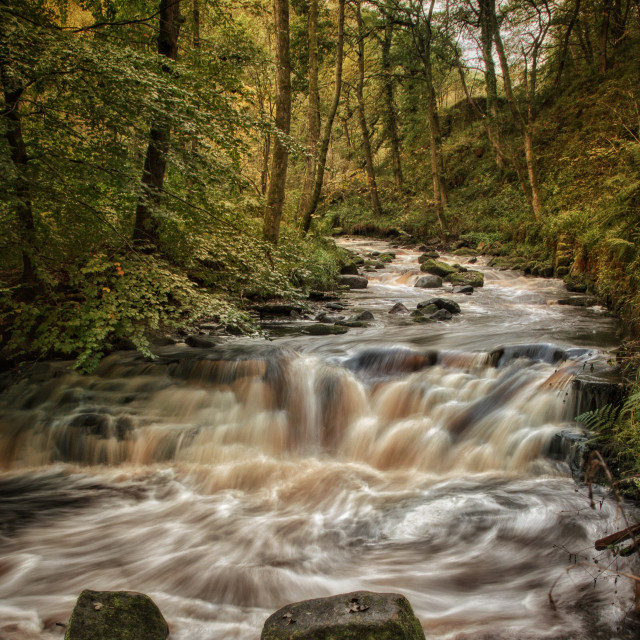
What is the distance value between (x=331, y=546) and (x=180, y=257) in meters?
4.82

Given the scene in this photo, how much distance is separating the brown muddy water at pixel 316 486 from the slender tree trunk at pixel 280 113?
3.86m

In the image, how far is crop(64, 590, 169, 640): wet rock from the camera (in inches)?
106

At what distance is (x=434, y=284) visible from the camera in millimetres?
14836

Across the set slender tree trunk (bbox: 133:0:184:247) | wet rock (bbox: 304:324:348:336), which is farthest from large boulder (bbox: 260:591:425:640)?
wet rock (bbox: 304:324:348:336)

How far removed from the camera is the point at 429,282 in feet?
48.6

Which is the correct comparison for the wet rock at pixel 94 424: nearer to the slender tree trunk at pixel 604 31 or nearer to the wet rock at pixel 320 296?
the wet rock at pixel 320 296

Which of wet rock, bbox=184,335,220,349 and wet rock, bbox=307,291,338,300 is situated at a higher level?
wet rock, bbox=307,291,338,300

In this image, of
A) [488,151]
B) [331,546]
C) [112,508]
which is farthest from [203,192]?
[488,151]

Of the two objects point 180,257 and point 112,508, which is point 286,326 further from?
point 112,508

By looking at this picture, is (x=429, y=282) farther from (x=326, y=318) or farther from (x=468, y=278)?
(x=326, y=318)

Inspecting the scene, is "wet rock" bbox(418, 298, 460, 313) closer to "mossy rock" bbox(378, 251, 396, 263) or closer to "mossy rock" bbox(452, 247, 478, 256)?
"mossy rock" bbox(378, 251, 396, 263)

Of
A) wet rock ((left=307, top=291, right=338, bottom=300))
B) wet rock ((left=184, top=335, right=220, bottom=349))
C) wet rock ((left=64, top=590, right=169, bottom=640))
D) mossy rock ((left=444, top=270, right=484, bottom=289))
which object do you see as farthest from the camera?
mossy rock ((left=444, top=270, right=484, bottom=289))

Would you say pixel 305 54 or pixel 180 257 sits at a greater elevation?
pixel 305 54

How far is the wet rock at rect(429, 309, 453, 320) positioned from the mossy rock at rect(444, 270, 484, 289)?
4089 mm
